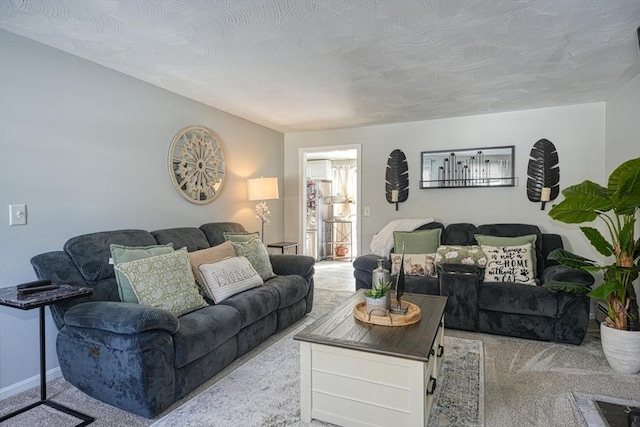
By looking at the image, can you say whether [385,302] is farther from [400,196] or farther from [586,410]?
[400,196]

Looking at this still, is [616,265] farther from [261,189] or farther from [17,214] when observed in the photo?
[17,214]

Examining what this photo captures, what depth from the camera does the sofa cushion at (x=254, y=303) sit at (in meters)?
2.62

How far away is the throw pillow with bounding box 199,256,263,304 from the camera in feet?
8.96

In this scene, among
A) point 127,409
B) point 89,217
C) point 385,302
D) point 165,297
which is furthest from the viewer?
point 89,217

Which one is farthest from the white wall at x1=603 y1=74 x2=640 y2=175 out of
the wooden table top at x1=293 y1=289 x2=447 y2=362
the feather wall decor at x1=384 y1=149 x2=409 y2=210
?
the wooden table top at x1=293 y1=289 x2=447 y2=362

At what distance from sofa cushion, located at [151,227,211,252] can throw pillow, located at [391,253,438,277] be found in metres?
2.00

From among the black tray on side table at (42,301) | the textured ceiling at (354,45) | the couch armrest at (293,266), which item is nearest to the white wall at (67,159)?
the textured ceiling at (354,45)

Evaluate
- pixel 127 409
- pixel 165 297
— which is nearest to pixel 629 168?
pixel 165 297

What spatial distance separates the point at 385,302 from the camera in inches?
85.5

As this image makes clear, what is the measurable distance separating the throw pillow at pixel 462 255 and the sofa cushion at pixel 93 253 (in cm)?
297

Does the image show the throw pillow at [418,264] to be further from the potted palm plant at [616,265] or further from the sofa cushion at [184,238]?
the sofa cushion at [184,238]

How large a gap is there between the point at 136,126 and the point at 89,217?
0.91 meters

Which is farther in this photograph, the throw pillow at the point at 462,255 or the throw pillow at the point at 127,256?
the throw pillow at the point at 462,255

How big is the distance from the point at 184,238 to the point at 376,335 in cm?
213
